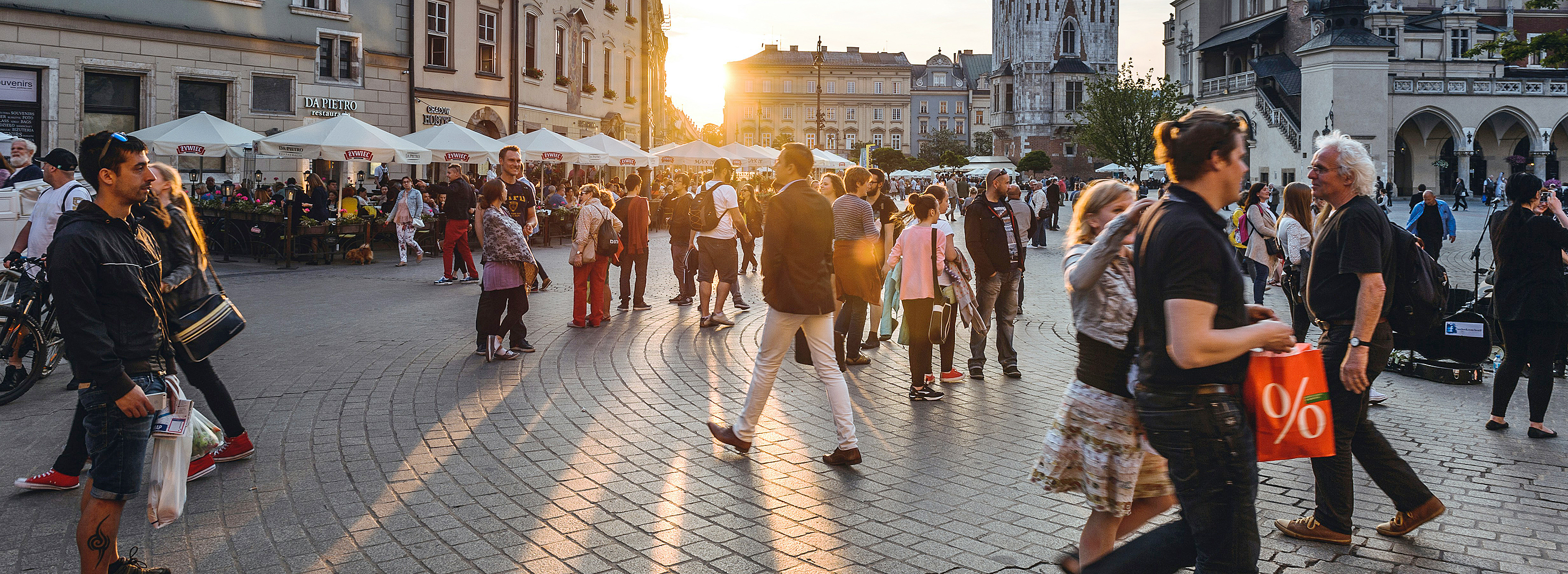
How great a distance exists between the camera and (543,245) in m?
23.3

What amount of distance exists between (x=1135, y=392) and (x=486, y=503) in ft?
10.7

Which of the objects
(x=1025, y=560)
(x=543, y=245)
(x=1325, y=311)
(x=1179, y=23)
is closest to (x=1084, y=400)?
(x=1025, y=560)

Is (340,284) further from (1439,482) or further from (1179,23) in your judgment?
(1179,23)

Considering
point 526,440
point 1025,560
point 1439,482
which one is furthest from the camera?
point 526,440

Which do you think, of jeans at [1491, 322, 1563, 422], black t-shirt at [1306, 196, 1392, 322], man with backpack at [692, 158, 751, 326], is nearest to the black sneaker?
black t-shirt at [1306, 196, 1392, 322]

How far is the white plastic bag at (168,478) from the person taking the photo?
149 inches

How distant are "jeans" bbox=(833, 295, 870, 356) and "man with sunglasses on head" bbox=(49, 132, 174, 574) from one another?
6.18 m

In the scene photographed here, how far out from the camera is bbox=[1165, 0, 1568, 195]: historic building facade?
130 feet

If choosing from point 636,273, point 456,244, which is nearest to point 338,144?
point 456,244

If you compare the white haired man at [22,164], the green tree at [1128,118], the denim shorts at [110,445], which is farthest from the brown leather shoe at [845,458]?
the green tree at [1128,118]

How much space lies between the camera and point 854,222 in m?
8.67

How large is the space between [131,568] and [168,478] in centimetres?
40

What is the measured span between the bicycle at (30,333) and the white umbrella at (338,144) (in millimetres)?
10806

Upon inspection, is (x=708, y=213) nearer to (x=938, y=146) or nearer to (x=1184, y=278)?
(x=1184, y=278)
